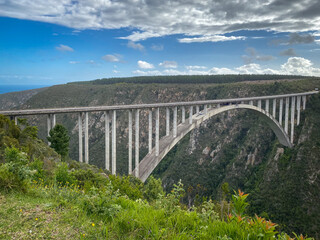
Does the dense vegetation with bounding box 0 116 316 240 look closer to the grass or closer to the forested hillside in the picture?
the grass

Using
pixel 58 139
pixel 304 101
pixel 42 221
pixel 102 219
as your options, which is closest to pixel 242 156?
pixel 304 101

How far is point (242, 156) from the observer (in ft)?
202

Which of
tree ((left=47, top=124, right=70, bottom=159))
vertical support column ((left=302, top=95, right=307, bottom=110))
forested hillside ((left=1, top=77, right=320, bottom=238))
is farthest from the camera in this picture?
vertical support column ((left=302, top=95, right=307, bottom=110))

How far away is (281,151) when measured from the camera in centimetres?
5356

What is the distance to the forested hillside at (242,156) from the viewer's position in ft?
138

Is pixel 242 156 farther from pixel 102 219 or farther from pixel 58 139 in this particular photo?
pixel 102 219

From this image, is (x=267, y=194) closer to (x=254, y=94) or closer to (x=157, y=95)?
(x=254, y=94)

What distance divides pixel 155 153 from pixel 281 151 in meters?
35.1

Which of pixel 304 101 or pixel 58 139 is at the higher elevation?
pixel 304 101

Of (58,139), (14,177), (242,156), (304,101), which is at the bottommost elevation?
(242,156)

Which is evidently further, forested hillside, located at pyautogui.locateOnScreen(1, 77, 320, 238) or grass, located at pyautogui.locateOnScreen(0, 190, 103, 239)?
forested hillside, located at pyautogui.locateOnScreen(1, 77, 320, 238)

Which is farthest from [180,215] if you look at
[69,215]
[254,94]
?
[254,94]

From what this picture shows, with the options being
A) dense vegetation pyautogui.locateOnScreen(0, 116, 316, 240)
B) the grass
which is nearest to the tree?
dense vegetation pyautogui.locateOnScreen(0, 116, 316, 240)

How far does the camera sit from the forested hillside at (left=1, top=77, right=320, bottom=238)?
42000 millimetres
